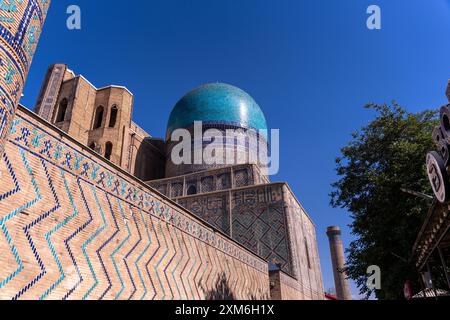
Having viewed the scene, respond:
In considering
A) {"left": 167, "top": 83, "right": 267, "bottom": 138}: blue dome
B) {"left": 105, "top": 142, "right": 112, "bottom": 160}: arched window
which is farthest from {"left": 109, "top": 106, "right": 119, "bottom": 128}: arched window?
{"left": 167, "top": 83, "right": 267, "bottom": 138}: blue dome

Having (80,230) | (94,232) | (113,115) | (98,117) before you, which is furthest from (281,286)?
(98,117)

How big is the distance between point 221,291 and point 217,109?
1352 cm

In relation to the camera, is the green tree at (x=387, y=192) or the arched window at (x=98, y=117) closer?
the green tree at (x=387, y=192)

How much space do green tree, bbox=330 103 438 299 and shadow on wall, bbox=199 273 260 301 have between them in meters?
3.13

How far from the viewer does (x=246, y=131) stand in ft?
63.2

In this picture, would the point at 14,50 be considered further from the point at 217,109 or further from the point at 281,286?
the point at 217,109

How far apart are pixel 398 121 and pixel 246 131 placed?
11.6m

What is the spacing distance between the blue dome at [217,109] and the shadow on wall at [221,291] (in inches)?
488

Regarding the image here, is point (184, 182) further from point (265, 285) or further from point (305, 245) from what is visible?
point (265, 285)

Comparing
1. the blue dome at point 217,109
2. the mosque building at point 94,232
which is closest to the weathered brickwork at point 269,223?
the mosque building at point 94,232

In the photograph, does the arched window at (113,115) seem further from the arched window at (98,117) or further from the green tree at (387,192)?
the green tree at (387,192)

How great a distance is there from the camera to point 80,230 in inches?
156

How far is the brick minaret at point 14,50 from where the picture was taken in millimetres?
2680

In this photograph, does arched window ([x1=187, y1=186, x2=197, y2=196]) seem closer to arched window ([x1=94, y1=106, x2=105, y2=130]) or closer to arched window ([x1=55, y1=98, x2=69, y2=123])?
arched window ([x1=94, y1=106, x2=105, y2=130])
